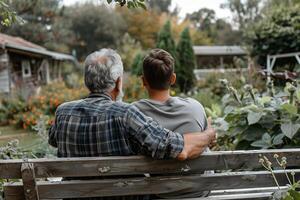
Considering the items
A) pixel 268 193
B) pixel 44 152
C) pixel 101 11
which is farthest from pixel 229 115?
pixel 101 11


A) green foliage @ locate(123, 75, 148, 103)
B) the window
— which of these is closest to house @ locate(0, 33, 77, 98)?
the window

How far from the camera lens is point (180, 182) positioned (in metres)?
2.35

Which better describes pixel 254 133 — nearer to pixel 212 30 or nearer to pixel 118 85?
pixel 118 85

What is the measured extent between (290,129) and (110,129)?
71.2 inches

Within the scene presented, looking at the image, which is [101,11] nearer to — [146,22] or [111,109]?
[146,22]

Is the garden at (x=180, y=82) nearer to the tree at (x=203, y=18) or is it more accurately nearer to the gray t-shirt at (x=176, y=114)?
the gray t-shirt at (x=176, y=114)

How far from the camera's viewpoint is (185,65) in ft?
58.4

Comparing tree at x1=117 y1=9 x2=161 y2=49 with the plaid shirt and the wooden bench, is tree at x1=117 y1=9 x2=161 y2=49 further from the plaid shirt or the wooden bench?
the wooden bench

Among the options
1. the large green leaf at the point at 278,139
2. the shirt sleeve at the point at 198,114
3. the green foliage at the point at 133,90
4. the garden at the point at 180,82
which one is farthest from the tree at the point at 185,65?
the shirt sleeve at the point at 198,114

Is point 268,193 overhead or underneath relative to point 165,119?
underneath

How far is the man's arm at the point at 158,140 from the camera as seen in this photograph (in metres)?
2.25

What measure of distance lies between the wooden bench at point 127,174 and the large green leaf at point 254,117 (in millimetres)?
1352

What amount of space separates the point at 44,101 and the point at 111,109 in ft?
40.4

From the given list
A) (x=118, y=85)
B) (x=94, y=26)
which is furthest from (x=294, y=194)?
(x=94, y=26)
